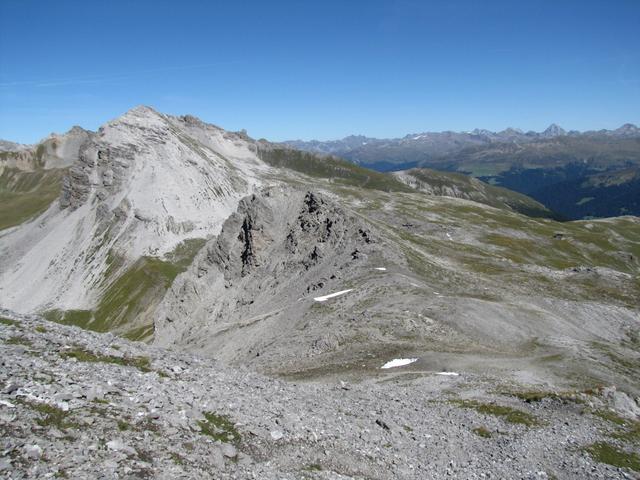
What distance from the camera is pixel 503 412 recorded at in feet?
100

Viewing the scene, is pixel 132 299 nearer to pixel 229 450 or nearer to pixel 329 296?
pixel 329 296

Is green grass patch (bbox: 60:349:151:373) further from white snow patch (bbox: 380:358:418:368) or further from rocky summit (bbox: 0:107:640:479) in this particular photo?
white snow patch (bbox: 380:358:418:368)

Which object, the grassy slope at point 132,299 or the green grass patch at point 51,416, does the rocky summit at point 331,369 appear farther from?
the grassy slope at point 132,299

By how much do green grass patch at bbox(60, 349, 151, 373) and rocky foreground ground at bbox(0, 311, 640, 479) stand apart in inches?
3.9

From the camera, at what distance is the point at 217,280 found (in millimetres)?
93125

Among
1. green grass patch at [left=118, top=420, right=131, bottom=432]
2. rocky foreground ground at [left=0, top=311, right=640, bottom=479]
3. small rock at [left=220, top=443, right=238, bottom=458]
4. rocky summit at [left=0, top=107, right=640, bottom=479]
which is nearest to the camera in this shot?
rocky foreground ground at [left=0, top=311, right=640, bottom=479]

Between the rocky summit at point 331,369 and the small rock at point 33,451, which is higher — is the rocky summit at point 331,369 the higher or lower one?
the lower one

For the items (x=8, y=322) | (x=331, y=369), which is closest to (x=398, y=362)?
(x=331, y=369)

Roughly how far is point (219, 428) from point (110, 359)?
8515mm

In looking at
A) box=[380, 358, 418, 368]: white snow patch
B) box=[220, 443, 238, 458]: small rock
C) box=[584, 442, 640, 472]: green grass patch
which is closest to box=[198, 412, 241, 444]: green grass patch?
box=[220, 443, 238, 458]: small rock

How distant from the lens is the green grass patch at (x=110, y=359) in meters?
24.1

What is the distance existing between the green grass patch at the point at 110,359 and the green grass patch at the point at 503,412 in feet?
67.8

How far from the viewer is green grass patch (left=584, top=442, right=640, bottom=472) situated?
2444cm

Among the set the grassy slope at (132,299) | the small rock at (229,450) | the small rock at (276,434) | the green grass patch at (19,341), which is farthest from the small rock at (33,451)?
the grassy slope at (132,299)
